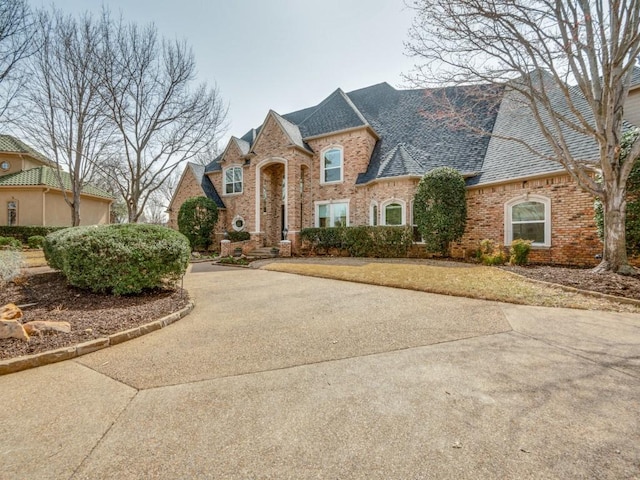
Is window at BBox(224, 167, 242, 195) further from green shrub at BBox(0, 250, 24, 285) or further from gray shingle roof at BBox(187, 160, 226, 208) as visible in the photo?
green shrub at BBox(0, 250, 24, 285)

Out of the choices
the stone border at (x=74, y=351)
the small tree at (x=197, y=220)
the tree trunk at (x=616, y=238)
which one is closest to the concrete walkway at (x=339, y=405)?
the stone border at (x=74, y=351)

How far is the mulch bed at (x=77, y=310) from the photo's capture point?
10.8ft

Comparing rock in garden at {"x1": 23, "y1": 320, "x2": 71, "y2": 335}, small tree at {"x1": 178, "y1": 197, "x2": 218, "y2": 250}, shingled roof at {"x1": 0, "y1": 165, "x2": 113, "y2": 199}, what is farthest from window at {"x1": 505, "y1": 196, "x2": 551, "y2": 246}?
shingled roof at {"x1": 0, "y1": 165, "x2": 113, "y2": 199}

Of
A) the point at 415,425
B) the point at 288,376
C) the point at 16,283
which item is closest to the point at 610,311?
the point at 415,425

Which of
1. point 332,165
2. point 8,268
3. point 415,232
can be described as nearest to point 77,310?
point 8,268

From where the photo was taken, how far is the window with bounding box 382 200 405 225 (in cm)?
1293

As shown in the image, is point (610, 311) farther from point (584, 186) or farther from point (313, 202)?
point (313, 202)

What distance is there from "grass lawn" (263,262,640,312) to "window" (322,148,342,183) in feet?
25.5

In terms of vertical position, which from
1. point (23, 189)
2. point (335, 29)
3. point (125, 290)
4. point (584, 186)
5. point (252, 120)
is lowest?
point (125, 290)

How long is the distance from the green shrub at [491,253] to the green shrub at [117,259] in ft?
31.8

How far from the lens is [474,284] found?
6.37 m

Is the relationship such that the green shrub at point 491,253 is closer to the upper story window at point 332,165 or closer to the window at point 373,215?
the window at point 373,215

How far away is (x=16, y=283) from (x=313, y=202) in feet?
40.2

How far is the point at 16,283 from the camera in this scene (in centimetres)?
655
